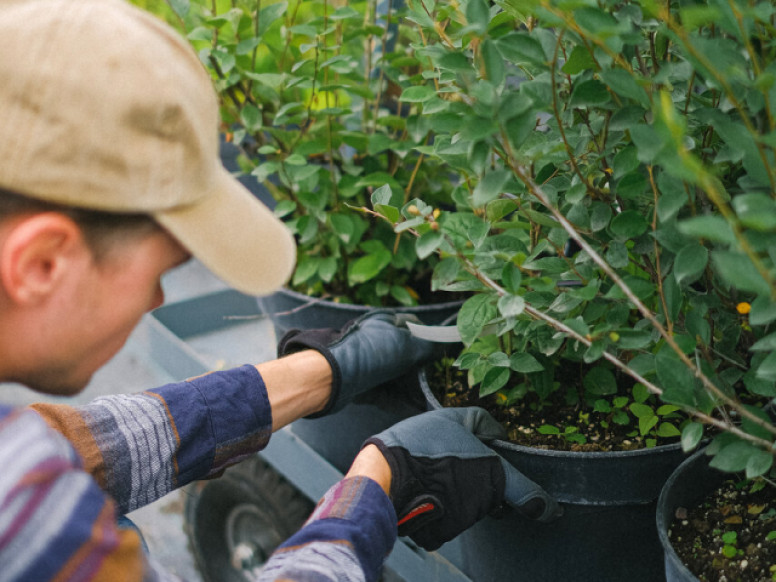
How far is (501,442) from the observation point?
3.12ft

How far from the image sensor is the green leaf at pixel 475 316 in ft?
3.14

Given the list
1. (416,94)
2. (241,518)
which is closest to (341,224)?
(416,94)

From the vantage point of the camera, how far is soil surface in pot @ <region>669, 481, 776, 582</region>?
31.0 inches

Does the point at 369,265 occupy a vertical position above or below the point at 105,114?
below

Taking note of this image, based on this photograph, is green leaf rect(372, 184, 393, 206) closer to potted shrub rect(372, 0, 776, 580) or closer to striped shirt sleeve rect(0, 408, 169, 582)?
potted shrub rect(372, 0, 776, 580)

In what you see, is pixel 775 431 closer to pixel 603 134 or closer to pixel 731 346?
pixel 731 346

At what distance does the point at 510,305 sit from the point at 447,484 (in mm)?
285

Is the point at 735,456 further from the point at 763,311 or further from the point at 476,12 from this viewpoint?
the point at 476,12

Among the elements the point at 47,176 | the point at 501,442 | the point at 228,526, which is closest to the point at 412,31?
the point at 501,442

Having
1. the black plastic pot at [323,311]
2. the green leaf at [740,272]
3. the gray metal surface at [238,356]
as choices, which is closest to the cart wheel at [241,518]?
the gray metal surface at [238,356]

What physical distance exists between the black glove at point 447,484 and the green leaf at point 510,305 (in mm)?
256

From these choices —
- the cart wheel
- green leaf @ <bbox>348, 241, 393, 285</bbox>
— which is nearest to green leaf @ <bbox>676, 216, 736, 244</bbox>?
green leaf @ <bbox>348, 241, 393, 285</bbox>

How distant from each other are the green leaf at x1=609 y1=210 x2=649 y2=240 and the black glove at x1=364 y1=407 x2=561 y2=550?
1.11 ft

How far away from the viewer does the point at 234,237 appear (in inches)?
25.8
